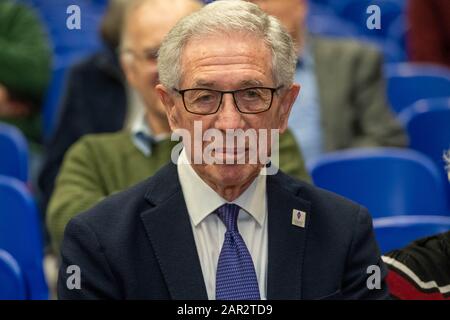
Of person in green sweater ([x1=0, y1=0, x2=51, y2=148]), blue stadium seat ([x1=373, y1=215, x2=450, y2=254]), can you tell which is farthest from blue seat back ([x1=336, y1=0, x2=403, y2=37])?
blue stadium seat ([x1=373, y1=215, x2=450, y2=254])

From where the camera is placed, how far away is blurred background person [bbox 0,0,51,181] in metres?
3.56

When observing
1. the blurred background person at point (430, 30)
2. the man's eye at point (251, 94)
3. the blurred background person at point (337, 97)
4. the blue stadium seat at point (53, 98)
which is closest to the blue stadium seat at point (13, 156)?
the blue stadium seat at point (53, 98)

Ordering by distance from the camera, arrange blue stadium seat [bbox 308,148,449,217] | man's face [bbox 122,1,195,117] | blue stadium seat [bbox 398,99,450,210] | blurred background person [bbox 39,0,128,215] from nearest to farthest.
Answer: man's face [bbox 122,1,195,117]
blue stadium seat [bbox 308,148,449,217]
blurred background person [bbox 39,0,128,215]
blue stadium seat [bbox 398,99,450,210]

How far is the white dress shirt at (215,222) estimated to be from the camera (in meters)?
1.62

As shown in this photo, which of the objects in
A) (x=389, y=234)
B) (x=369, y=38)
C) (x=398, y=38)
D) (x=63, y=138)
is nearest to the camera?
(x=389, y=234)

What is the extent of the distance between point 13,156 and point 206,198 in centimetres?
147

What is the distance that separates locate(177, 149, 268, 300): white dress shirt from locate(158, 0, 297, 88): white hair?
19 cm

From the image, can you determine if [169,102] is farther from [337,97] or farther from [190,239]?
[337,97]

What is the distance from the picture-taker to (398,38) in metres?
4.73

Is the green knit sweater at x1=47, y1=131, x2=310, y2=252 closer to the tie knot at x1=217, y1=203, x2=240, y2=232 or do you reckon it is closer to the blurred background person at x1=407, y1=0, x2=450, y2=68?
the tie knot at x1=217, y1=203, x2=240, y2=232

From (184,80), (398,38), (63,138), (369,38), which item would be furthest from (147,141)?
(398,38)

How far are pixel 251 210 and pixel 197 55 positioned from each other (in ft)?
0.99

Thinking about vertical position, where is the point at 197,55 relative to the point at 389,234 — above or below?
above

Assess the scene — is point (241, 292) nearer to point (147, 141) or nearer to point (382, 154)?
point (147, 141)
